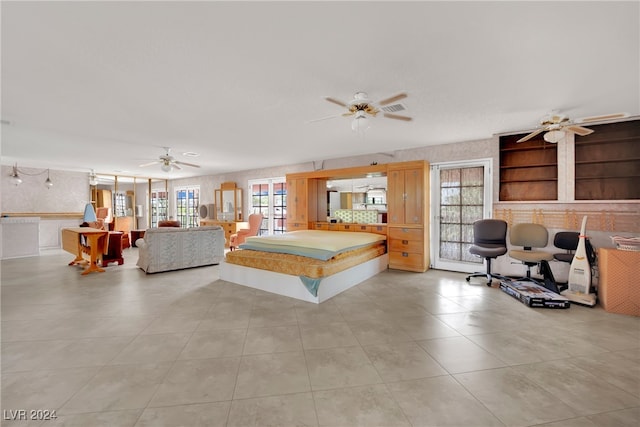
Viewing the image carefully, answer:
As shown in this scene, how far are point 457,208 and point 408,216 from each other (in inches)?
43.2

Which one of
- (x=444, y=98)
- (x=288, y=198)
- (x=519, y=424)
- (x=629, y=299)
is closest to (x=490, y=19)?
(x=444, y=98)

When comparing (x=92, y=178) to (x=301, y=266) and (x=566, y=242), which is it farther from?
(x=566, y=242)

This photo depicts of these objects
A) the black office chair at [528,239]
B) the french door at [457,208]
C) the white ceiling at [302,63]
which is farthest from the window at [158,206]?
the black office chair at [528,239]

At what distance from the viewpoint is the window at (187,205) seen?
10.1m

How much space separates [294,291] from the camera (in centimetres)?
355

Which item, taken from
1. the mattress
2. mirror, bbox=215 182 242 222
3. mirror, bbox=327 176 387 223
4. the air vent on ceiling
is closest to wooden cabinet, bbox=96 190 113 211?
mirror, bbox=215 182 242 222

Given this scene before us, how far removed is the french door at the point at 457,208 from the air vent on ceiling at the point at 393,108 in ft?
8.17

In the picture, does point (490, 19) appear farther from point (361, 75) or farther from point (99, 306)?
point (99, 306)

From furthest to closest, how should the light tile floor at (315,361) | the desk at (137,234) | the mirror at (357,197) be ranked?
the desk at (137,234) < the mirror at (357,197) < the light tile floor at (315,361)

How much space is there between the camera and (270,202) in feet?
26.6

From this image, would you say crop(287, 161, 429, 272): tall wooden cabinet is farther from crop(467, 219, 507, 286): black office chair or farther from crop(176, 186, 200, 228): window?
crop(176, 186, 200, 228): window

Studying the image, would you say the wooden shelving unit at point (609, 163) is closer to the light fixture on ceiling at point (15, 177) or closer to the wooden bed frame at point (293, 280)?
the wooden bed frame at point (293, 280)

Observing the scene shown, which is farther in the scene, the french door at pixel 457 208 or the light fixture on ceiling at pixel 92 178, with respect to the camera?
the light fixture on ceiling at pixel 92 178

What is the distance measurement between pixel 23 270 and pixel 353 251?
659 centimetres
